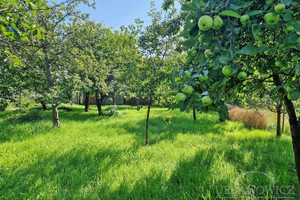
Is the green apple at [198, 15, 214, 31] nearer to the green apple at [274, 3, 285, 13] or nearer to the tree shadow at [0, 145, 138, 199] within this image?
the green apple at [274, 3, 285, 13]

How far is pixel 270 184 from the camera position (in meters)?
2.50

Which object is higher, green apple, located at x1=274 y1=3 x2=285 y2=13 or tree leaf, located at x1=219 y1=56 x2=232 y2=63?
green apple, located at x1=274 y1=3 x2=285 y2=13

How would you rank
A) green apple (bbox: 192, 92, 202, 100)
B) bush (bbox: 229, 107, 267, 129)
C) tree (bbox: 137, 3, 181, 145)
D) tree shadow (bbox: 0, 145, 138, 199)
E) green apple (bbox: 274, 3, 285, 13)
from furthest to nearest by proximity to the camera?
1. bush (bbox: 229, 107, 267, 129)
2. tree (bbox: 137, 3, 181, 145)
3. tree shadow (bbox: 0, 145, 138, 199)
4. green apple (bbox: 192, 92, 202, 100)
5. green apple (bbox: 274, 3, 285, 13)

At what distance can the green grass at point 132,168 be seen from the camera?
242cm

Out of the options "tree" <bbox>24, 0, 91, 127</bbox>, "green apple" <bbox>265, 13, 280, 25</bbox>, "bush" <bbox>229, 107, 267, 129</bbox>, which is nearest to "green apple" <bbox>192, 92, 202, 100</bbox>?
"green apple" <bbox>265, 13, 280, 25</bbox>

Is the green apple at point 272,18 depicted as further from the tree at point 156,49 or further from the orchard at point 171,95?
the tree at point 156,49

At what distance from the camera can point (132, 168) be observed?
3.13 m

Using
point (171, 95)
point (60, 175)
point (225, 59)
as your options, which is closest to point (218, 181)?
point (171, 95)

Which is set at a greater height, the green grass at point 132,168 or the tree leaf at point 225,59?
the tree leaf at point 225,59

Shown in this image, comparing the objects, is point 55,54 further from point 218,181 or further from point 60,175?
point 218,181

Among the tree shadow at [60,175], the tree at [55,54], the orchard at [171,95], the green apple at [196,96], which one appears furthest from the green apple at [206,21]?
Result: the tree at [55,54]

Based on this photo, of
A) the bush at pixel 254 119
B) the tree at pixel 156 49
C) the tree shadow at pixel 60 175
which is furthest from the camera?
the bush at pixel 254 119

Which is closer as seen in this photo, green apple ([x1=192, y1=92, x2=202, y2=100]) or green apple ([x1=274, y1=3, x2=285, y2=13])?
green apple ([x1=274, y1=3, x2=285, y2=13])

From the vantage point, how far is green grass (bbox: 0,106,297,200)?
95.2 inches
